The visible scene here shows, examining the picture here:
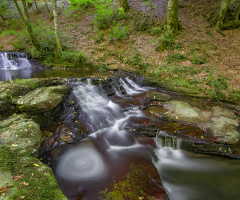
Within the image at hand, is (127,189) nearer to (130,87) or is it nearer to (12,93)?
(12,93)

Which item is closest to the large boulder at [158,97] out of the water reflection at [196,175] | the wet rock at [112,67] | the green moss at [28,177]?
the water reflection at [196,175]

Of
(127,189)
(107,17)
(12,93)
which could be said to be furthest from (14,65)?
(127,189)

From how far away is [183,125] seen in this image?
17.4 feet

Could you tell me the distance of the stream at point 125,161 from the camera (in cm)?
338

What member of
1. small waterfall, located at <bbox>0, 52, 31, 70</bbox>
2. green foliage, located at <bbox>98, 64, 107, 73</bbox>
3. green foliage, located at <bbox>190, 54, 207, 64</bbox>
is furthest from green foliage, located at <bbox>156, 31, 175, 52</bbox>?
small waterfall, located at <bbox>0, 52, 31, 70</bbox>

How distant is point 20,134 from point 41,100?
1.52 metres

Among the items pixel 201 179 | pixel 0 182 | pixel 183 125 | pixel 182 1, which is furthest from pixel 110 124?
pixel 182 1

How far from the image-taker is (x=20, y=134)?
386 cm

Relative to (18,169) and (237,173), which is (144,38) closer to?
(237,173)

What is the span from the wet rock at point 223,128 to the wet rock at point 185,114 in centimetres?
29

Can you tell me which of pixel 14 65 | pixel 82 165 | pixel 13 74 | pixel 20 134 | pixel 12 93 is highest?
pixel 14 65

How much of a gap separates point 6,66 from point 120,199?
12.4m

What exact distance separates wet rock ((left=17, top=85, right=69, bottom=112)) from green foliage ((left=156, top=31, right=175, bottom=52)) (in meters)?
8.32

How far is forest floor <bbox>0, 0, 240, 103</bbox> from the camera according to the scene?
319 inches
